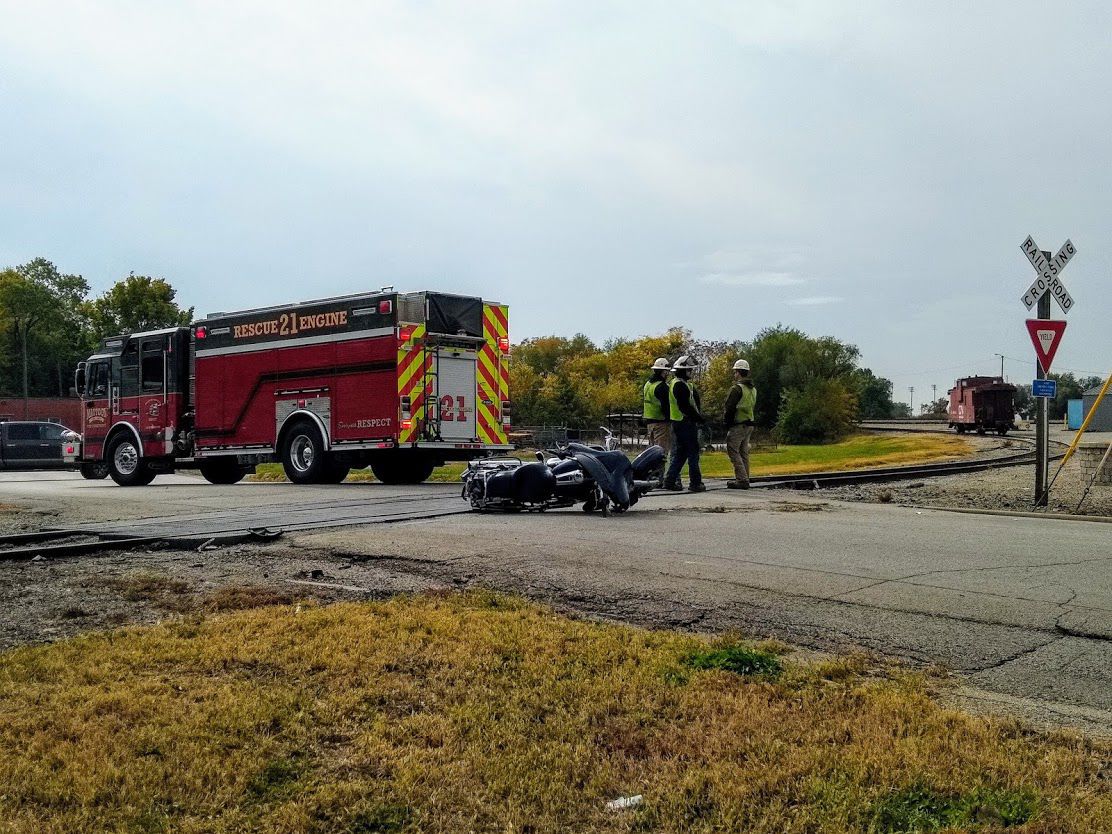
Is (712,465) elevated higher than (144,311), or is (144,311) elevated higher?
(144,311)

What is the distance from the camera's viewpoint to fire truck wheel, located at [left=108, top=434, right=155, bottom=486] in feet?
70.5

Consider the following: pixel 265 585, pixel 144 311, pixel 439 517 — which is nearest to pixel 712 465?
pixel 439 517

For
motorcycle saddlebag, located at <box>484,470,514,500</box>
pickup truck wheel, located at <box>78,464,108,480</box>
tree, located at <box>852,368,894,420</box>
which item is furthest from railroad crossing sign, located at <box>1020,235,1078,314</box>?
tree, located at <box>852,368,894,420</box>

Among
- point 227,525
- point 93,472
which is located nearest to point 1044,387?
point 227,525

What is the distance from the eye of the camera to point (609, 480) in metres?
11.4

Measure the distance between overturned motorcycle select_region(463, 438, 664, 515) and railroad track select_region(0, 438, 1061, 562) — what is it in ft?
1.54

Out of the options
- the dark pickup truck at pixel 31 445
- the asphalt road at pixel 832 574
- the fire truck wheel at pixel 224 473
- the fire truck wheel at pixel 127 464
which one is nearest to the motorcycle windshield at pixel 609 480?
the asphalt road at pixel 832 574

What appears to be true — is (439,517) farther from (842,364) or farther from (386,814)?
(842,364)

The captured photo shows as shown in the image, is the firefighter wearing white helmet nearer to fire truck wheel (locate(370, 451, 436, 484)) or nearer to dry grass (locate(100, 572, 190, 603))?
fire truck wheel (locate(370, 451, 436, 484))

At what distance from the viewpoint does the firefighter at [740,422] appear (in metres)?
15.7

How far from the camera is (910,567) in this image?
738 centimetres

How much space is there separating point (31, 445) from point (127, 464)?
14.3m

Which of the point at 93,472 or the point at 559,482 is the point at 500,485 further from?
the point at 93,472

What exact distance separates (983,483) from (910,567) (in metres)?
10.7
